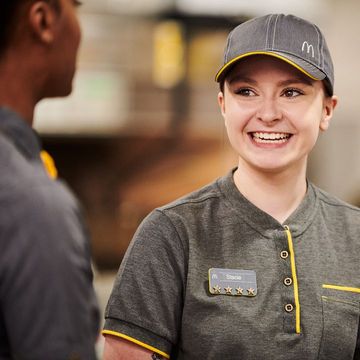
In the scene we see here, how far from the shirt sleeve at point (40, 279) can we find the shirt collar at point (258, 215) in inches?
22.8

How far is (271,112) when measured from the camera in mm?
1583

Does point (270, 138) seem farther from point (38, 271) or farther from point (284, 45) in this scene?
point (38, 271)

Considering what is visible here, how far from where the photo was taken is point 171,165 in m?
6.80

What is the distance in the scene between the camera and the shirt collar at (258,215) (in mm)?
1648

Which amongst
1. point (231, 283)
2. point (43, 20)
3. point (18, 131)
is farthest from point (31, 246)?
point (231, 283)

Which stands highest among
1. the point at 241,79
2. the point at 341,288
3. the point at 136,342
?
the point at 241,79

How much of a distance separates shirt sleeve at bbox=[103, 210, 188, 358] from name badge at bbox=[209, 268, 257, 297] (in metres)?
0.07

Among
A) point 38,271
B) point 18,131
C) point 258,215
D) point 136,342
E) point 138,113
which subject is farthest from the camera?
point 138,113

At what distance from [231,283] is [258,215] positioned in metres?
0.18

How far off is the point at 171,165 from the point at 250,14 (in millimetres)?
1631

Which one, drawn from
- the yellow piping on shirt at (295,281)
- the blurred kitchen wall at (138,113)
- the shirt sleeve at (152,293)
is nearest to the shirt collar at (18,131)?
the shirt sleeve at (152,293)

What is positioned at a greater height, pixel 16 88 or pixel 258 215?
pixel 16 88

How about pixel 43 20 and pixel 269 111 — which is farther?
pixel 269 111

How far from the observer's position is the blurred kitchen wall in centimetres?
655
